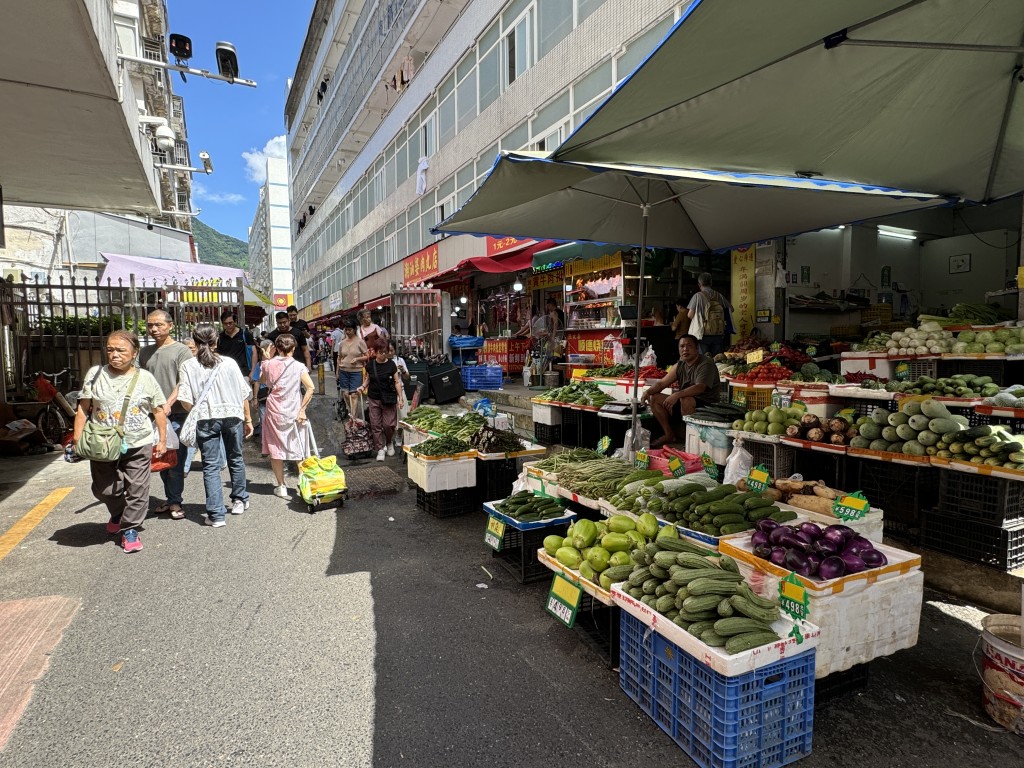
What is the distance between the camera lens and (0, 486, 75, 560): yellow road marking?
540cm

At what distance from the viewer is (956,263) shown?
13.4m

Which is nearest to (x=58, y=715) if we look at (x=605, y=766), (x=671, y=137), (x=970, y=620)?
(x=605, y=766)

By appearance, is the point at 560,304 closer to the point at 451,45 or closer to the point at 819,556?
the point at 451,45

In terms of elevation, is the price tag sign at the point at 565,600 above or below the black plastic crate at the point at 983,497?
below

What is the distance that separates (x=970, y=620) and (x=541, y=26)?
49.3 feet

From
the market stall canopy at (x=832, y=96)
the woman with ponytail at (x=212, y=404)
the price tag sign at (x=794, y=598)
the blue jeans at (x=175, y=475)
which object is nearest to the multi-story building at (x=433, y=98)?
the market stall canopy at (x=832, y=96)

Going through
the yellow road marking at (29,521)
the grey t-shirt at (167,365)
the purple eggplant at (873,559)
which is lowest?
the yellow road marking at (29,521)

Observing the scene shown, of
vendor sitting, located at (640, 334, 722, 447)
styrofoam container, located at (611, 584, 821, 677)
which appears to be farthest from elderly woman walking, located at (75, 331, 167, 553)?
vendor sitting, located at (640, 334, 722, 447)

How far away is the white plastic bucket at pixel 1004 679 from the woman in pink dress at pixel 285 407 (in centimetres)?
649

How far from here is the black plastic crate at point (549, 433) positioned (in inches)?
347

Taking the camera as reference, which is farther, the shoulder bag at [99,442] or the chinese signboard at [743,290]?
the chinese signboard at [743,290]

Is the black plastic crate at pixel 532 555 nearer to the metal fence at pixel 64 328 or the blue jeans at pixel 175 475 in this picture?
the blue jeans at pixel 175 475

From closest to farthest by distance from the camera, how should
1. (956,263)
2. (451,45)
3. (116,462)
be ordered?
(116,462) < (956,263) < (451,45)

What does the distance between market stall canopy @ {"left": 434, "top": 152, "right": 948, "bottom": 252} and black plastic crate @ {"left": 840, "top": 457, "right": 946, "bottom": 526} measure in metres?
2.42
